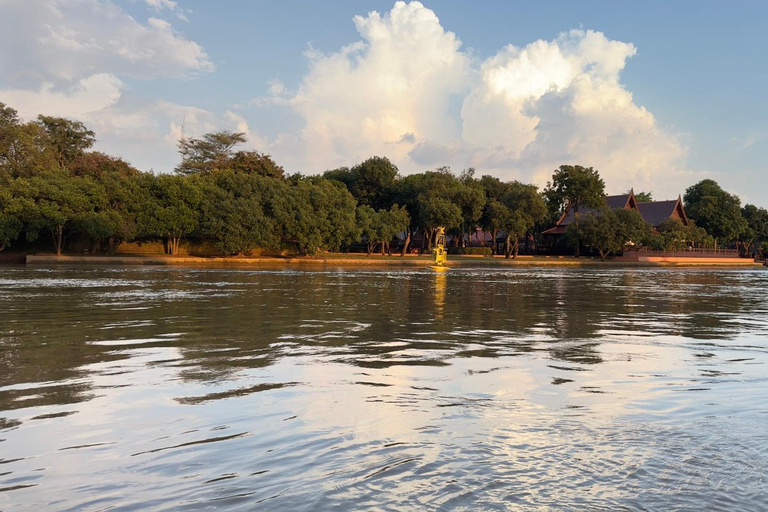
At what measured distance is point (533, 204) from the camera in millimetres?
77812

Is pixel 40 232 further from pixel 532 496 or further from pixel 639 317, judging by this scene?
→ pixel 532 496

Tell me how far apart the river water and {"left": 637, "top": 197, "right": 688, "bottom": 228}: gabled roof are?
83948mm

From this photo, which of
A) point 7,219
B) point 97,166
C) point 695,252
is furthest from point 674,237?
point 7,219

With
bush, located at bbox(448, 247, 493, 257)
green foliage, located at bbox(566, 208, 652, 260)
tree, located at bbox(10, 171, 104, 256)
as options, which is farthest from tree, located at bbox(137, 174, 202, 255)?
green foliage, located at bbox(566, 208, 652, 260)

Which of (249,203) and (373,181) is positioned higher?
(373,181)

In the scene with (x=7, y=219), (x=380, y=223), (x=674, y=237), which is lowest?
(x=674, y=237)

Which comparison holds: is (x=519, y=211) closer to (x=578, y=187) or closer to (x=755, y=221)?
(x=578, y=187)

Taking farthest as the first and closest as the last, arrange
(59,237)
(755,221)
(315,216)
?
(755,221) → (315,216) → (59,237)

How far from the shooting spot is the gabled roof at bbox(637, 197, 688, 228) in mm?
92250

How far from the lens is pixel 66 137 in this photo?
8181cm

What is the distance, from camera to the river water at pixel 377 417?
463 centimetres

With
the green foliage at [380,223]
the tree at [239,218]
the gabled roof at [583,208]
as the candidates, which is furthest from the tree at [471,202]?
the tree at [239,218]

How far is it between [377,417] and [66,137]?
8593cm

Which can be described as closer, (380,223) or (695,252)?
(380,223)
